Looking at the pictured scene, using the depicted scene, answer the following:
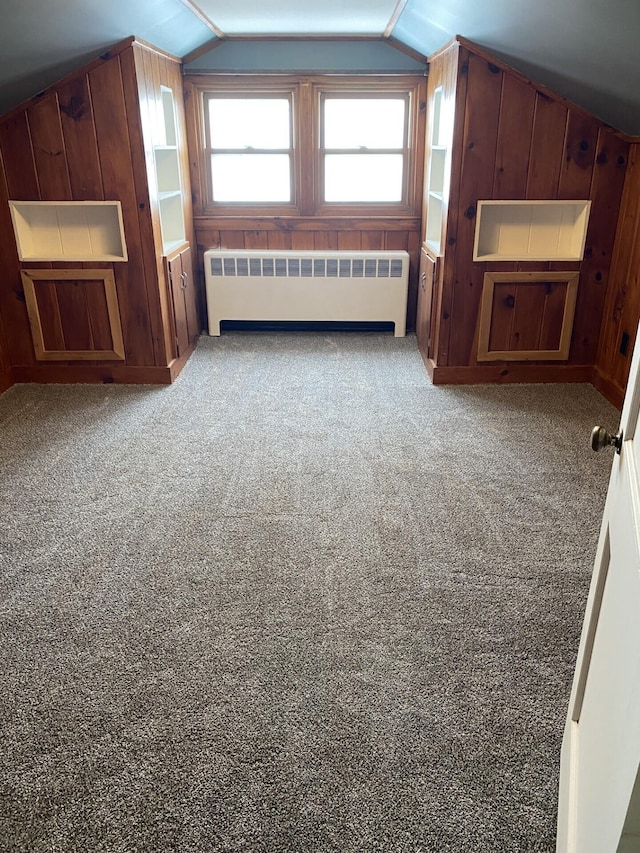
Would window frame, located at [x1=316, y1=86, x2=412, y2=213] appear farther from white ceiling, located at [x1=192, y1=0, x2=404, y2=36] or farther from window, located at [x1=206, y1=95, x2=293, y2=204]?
white ceiling, located at [x1=192, y1=0, x2=404, y2=36]

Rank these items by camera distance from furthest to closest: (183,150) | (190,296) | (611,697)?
(190,296) → (183,150) → (611,697)

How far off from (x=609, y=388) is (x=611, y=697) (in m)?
3.13

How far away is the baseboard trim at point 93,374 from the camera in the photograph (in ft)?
13.7

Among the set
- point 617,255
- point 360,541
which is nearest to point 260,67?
point 617,255

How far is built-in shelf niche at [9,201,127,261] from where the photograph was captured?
3988 mm

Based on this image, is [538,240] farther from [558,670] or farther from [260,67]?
[558,670]

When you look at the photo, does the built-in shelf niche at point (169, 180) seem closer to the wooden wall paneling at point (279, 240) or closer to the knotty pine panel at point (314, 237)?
the knotty pine panel at point (314, 237)

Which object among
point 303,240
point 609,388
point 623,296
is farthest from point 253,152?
point 609,388

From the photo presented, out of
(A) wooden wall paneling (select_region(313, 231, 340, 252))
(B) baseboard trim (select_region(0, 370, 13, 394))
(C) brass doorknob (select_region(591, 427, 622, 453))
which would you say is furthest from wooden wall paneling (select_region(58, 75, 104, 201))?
(C) brass doorknob (select_region(591, 427, 622, 453))

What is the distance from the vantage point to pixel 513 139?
3678 millimetres

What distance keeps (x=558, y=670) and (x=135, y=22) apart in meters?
3.59

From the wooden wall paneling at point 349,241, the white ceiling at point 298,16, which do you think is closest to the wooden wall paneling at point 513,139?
the white ceiling at point 298,16

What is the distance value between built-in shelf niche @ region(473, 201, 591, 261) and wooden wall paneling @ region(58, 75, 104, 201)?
2300mm

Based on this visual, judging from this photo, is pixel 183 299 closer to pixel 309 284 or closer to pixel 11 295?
pixel 309 284
